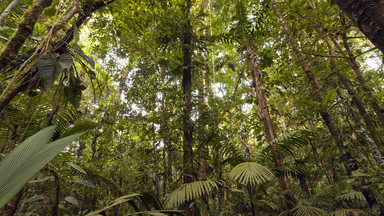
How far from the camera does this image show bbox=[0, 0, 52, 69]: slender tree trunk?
1.41 m

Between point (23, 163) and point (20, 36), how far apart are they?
1529mm

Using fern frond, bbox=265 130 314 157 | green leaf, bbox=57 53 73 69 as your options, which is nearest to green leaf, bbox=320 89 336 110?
fern frond, bbox=265 130 314 157

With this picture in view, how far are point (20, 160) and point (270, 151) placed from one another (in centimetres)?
288

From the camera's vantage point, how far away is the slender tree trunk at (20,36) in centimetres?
141

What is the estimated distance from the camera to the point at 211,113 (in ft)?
9.91

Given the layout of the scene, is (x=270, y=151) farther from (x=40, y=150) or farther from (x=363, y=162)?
(x=40, y=150)

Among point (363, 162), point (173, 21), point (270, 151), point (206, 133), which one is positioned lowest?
point (363, 162)

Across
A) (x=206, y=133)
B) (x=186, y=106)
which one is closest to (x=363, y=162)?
(x=206, y=133)

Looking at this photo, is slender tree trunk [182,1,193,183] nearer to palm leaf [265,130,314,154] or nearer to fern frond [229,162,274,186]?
fern frond [229,162,274,186]

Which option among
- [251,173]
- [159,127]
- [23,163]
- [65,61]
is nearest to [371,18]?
[251,173]

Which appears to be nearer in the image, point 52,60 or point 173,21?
point 52,60

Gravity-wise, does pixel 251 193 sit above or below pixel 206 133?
below

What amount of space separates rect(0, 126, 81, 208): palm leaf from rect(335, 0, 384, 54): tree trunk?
72.1 inches

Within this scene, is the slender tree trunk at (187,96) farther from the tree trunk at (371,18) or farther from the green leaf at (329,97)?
the tree trunk at (371,18)
